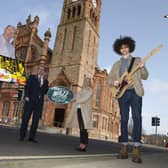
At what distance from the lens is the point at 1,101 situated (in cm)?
3944

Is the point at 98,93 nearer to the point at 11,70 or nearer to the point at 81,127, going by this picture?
the point at 11,70

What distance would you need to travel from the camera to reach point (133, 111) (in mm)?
3875

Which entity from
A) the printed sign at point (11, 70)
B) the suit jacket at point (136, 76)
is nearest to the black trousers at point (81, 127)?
the suit jacket at point (136, 76)

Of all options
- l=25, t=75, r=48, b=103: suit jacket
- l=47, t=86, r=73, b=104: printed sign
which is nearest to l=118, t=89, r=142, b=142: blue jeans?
l=25, t=75, r=48, b=103: suit jacket

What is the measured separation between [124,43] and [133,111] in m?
1.18

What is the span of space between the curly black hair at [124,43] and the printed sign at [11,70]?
19.8 metres

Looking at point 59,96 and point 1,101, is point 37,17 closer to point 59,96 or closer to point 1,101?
point 1,101

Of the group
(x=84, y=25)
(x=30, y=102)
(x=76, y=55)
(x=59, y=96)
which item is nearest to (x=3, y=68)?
(x=59, y=96)

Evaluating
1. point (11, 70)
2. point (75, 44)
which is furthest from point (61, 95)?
point (75, 44)

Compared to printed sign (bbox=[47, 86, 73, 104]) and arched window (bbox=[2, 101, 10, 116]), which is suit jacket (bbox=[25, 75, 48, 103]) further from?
arched window (bbox=[2, 101, 10, 116])

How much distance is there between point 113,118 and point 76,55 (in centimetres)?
1368

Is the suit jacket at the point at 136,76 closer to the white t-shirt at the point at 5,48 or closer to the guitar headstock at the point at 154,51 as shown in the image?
the guitar headstock at the point at 154,51

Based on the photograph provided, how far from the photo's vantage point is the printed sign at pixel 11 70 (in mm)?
23562

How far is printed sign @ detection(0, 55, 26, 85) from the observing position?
23.6m
